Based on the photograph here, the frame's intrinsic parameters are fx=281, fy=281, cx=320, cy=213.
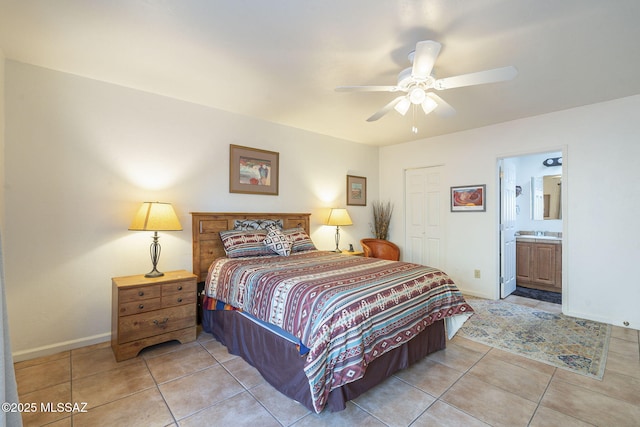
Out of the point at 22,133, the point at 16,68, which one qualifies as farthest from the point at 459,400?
the point at 16,68

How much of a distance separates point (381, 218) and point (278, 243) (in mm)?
2696

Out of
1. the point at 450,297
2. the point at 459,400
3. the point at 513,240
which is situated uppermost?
the point at 513,240

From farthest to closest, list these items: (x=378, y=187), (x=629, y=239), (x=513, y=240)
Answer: (x=378, y=187) → (x=513, y=240) → (x=629, y=239)

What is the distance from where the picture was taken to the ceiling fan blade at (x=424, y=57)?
1.80 metres

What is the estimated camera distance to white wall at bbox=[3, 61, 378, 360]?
97.7 inches

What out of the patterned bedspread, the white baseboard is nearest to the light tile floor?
A: the white baseboard

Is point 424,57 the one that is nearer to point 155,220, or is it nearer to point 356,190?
point 155,220

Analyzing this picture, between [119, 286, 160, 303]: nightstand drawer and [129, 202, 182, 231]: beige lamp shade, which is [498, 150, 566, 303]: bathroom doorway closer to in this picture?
[129, 202, 182, 231]: beige lamp shade

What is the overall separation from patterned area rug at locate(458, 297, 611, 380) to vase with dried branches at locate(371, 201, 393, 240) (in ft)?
6.80

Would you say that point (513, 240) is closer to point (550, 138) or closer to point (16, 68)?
point (550, 138)

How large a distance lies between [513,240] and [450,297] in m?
3.10

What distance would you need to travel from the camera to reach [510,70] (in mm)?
1867

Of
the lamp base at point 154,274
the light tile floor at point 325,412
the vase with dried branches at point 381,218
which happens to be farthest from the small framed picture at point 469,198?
the lamp base at point 154,274

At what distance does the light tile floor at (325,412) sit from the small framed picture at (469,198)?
228cm
